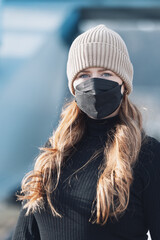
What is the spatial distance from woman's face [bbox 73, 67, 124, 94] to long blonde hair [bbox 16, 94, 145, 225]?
9 centimetres

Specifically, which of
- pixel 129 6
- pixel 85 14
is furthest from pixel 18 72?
pixel 129 6

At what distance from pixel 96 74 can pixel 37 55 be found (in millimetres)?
4887

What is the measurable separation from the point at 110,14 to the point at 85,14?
1.34ft

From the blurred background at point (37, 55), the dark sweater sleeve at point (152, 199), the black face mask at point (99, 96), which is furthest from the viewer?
the blurred background at point (37, 55)

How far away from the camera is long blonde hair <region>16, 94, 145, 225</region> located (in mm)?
1240

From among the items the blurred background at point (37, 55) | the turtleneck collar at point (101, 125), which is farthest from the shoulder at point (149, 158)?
the blurred background at point (37, 55)

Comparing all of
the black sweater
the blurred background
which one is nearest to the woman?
the black sweater

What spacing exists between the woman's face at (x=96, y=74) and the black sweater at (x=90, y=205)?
0.25m

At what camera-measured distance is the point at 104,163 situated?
4.45ft

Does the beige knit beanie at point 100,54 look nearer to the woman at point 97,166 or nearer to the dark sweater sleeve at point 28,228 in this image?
the woman at point 97,166

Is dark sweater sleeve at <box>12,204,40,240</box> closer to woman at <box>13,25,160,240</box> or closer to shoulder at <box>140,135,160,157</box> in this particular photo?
woman at <box>13,25,160,240</box>

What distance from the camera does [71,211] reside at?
1.30 m

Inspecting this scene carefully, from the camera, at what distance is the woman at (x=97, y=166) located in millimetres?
1242

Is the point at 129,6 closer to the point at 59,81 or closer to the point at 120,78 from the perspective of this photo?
the point at 59,81
